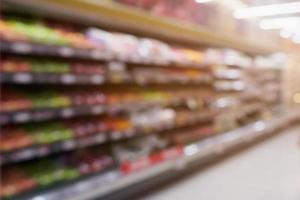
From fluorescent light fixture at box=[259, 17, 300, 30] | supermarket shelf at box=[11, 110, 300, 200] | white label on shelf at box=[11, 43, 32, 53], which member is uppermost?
fluorescent light fixture at box=[259, 17, 300, 30]

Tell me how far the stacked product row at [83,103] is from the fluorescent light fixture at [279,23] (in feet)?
11.2

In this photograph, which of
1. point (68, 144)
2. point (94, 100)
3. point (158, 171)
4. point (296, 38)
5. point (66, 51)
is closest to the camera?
point (66, 51)

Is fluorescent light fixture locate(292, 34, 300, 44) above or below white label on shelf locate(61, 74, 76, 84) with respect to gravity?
above

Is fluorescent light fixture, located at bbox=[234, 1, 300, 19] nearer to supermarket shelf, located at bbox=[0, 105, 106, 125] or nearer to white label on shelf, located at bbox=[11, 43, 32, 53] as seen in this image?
supermarket shelf, located at bbox=[0, 105, 106, 125]

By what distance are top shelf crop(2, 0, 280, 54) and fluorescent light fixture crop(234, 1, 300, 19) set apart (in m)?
1.38

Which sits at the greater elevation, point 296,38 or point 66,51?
point 296,38

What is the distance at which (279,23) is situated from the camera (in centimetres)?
855

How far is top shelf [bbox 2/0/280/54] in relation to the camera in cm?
269

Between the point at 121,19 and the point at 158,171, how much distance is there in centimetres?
139

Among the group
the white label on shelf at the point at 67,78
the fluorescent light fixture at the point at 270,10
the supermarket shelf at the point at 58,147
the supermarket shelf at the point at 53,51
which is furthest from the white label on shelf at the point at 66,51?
the fluorescent light fixture at the point at 270,10

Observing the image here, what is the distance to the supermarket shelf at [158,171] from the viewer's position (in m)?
2.76

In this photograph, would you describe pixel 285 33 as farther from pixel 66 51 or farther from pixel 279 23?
pixel 66 51

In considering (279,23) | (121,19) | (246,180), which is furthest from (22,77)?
(279,23)

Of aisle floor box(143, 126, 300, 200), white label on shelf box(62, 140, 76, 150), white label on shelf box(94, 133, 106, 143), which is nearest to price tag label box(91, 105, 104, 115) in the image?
white label on shelf box(94, 133, 106, 143)
